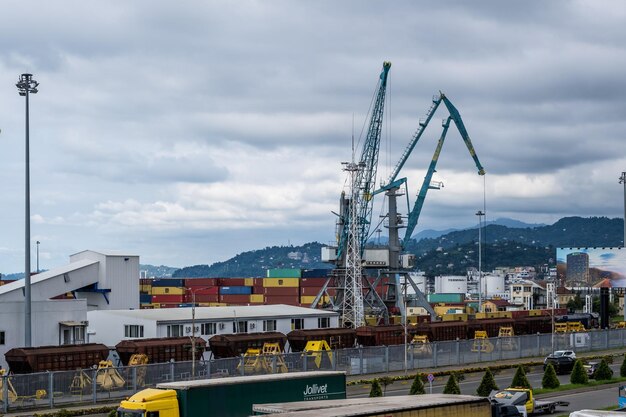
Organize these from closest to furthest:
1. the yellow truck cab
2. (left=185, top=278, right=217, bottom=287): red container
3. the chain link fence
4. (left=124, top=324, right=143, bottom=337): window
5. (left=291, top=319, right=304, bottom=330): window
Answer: the yellow truck cab
the chain link fence
(left=124, top=324, right=143, bottom=337): window
(left=291, top=319, right=304, bottom=330): window
(left=185, top=278, right=217, bottom=287): red container

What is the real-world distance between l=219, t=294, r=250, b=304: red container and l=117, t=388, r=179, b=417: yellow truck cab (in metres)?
150

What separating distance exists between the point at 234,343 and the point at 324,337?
10.9 meters

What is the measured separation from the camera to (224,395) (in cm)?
Answer: 3431

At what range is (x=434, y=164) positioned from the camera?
457 ft

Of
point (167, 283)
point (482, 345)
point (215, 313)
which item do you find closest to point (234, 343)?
point (215, 313)

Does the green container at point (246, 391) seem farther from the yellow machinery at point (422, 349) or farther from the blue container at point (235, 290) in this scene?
the blue container at point (235, 290)

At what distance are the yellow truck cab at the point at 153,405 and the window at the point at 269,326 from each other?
4912 cm

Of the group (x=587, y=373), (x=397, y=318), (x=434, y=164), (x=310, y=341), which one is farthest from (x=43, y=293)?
(x=434, y=164)

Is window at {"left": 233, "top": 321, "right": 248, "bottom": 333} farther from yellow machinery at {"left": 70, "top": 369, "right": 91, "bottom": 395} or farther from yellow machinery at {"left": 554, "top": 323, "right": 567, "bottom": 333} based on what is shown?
yellow machinery at {"left": 554, "top": 323, "right": 567, "bottom": 333}

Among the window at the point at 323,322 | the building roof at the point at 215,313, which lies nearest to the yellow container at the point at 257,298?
the building roof at the point at 215,313

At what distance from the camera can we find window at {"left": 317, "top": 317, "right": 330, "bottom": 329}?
88.8 meters

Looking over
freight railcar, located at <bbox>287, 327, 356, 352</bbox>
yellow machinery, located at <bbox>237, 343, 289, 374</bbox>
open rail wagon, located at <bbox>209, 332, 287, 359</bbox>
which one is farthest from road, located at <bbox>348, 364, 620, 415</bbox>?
freight railcar, located at <bbox>287, 327, 356, 352</bbox>

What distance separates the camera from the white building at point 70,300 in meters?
65.5

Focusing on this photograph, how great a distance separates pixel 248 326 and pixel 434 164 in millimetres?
66797
